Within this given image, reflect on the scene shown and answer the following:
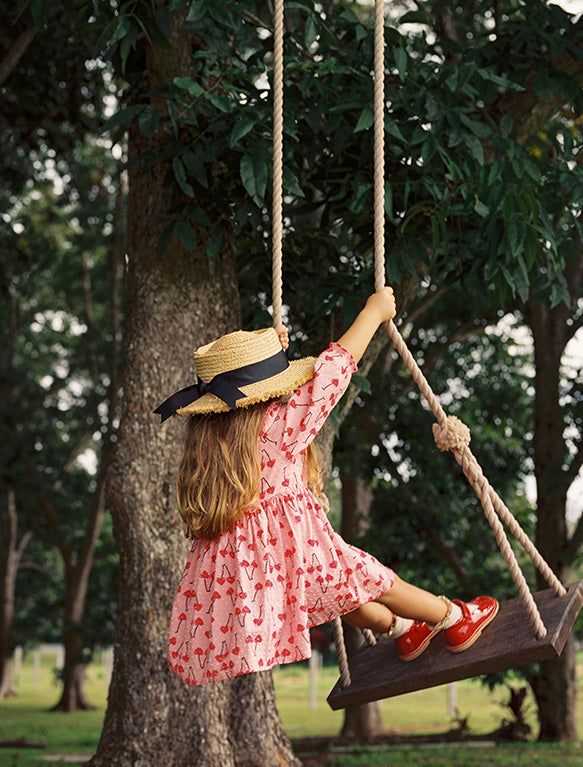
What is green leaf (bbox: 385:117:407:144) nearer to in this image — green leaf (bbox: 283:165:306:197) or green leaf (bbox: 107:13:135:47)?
green leaf (bbox: 283:165:306:197)

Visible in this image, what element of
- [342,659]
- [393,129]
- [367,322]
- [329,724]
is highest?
[393,129]

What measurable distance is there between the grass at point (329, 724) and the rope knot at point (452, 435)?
4.02 meters

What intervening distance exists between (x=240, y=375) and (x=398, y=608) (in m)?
0.80

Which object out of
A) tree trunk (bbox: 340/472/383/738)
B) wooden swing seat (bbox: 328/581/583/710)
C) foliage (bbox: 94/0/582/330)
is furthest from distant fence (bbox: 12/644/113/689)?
wooden swing seat (bbox: 328/581/583/710)

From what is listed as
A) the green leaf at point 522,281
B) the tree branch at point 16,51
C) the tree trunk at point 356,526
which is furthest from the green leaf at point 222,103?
the tree trunk at point 356,526

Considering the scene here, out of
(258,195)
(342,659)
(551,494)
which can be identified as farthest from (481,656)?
(551,494)

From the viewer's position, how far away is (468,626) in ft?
8.13

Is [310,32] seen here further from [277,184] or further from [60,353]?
[60,353]

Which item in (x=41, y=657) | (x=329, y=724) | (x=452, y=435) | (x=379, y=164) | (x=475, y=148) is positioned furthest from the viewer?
(x=41, y=657)

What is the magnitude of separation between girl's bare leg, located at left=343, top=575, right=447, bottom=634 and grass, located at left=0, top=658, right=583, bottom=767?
144 inches

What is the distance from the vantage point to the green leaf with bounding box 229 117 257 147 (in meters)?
2.86

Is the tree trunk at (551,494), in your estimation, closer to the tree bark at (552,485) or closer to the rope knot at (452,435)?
the tree bark at (552,485)

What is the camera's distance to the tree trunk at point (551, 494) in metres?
7.33

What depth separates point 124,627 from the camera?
375 centimetres
